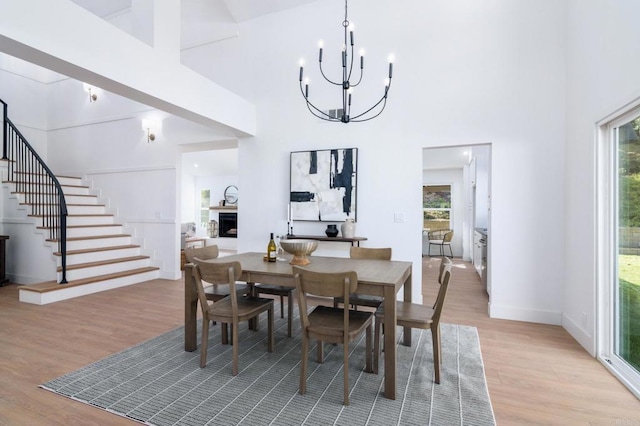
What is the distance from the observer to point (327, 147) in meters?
4.38

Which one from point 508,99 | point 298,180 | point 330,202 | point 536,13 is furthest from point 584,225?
point 298,180

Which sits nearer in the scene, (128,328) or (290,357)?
(290,357)

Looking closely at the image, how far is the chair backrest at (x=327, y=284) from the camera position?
6.40 ft

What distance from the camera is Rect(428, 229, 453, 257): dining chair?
8.32 meters

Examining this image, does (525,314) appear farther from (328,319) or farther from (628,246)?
(328,319)

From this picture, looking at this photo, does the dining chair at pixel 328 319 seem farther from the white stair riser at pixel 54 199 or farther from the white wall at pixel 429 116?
the white stair riser at pixel 54 199

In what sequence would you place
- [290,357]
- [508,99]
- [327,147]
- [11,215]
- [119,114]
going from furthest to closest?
1. [119,114]
2. [11,215]
3. [327,147]
4. [508,99]
5. [290,357]

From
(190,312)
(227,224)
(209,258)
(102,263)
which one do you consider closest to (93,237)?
(102,263)

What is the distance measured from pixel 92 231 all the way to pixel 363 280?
5.56 m

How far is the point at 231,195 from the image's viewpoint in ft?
34.1

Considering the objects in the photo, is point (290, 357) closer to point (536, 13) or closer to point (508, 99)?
point (508, 99)

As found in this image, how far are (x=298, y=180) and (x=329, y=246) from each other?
1.02 metres

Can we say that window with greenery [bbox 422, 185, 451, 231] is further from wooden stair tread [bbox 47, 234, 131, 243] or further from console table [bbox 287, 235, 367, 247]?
wooden stair tread [bbox 47, 234, 131, 243]

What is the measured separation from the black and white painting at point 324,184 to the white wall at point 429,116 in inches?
5.2
